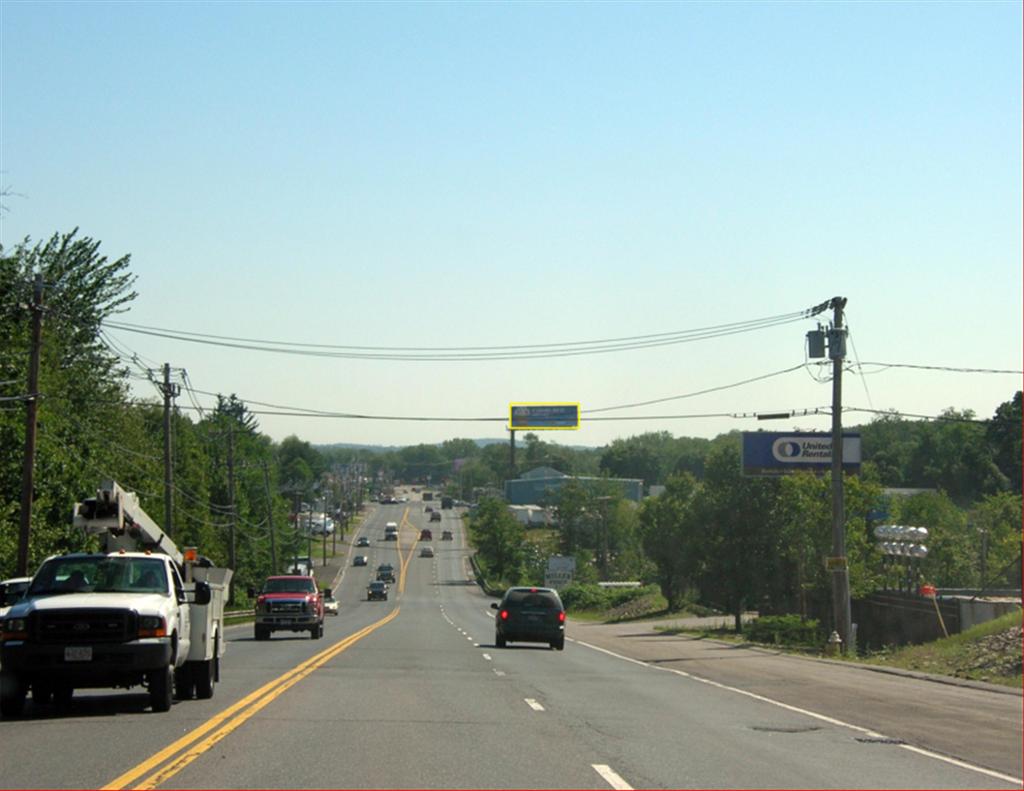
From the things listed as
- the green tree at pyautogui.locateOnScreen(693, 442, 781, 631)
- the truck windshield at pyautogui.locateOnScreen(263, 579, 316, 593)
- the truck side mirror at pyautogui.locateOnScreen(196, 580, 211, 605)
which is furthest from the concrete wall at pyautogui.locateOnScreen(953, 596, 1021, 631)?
the truck side mirror at pyautogui.locateOnScreen(196, 580, 211, 605)

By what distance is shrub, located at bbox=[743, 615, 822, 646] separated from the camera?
51469 mm

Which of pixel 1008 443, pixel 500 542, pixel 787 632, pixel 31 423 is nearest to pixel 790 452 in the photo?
pixel 787 632

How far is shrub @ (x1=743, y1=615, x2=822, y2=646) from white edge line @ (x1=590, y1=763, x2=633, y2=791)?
38416 mm

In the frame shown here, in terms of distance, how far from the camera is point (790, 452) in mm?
67125

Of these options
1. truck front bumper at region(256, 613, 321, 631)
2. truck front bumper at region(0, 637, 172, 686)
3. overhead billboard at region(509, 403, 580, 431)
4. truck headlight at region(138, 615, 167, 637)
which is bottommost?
truck front bumper at region(256, 613, 321, 631)

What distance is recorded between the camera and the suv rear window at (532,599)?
130 feet

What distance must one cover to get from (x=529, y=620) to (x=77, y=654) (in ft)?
79.0

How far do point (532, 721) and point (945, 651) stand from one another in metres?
21.0

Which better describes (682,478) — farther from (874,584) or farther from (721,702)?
(721,702)

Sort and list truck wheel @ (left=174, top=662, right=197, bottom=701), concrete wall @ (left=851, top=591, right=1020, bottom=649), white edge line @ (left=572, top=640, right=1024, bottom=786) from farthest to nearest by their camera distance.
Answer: concrete wall @ (left=851, top=591, right=1020, bottom=649), truck wheel @ (left=174, top=662, right=197, bottom=701), white edge line @ (left=572, top=640, right=1024, bottom=786)

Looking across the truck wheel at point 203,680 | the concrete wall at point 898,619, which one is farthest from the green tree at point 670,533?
the truck wheel at point 203,680

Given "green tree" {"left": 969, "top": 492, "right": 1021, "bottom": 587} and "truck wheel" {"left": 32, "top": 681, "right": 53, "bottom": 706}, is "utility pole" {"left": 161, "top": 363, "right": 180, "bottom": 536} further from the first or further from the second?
"green tree" {"left": 969, "top": 492, "right": 1021, "bottom": 587}

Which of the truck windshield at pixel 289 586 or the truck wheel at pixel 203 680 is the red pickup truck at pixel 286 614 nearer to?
the truck windshield at pixel 289 586

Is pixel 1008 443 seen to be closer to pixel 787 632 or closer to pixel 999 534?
pixel 999 534
